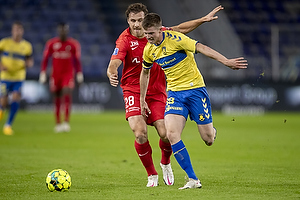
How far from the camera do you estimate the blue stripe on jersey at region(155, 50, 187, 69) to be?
21.1 feet

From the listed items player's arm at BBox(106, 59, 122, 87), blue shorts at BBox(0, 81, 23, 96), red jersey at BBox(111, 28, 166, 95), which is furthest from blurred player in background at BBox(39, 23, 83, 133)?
player's arm at BBox(106, 59, 122, 87)

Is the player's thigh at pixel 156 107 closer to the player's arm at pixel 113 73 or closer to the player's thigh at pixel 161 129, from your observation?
the player's thigh at pixel 161 129

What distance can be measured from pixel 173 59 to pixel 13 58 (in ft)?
28.5

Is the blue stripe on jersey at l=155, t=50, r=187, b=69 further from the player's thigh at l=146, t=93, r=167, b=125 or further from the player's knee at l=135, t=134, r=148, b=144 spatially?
the player's knee at l=135, t=134, r=148, b=144

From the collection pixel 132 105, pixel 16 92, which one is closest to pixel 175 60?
pixel 132 105

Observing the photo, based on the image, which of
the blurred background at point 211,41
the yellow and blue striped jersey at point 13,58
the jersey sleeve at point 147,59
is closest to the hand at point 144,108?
the jersey sleeve at point 147,59

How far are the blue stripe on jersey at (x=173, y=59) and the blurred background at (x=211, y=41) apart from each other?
14.1 meters

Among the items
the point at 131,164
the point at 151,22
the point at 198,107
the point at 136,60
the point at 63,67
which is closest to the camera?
the point at 151,22

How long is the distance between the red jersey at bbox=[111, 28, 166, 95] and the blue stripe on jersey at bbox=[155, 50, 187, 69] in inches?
26.8

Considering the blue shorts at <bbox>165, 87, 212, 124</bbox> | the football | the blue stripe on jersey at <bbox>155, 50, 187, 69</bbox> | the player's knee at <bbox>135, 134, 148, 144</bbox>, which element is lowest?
the football

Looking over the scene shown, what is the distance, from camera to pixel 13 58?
1420cm

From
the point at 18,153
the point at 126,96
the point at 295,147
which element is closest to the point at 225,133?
the point at 295,147

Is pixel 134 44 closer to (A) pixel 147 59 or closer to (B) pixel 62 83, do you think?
(A) pixel 147 59

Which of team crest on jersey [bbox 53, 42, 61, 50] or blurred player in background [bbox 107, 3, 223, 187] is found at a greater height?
team crest on jersey [bbox 53, 42, 61, 50]
